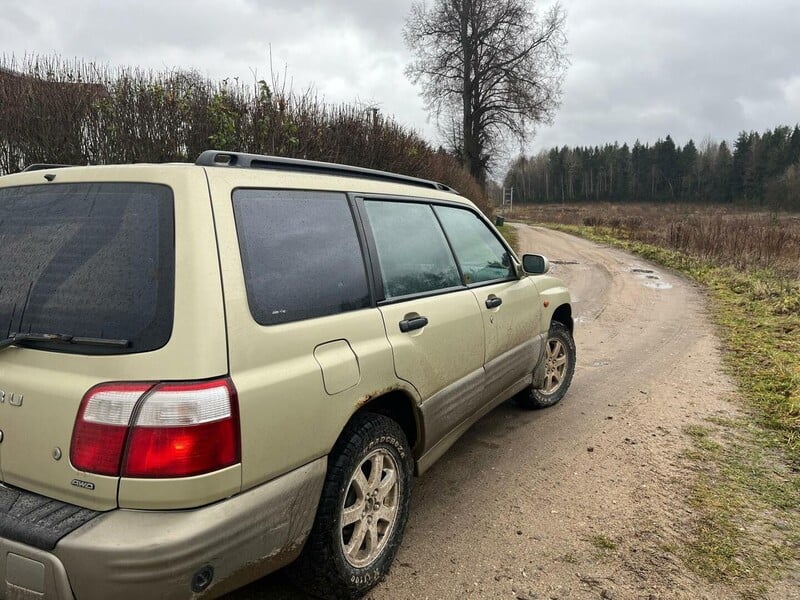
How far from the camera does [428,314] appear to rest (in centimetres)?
272

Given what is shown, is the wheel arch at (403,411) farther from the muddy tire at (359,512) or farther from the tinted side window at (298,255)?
the tinted side window at (298,255)

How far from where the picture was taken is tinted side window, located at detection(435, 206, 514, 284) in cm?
334

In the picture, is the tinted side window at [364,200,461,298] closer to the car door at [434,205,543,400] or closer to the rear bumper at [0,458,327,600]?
the car door at [434,205,543,400]

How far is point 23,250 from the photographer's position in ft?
6.31

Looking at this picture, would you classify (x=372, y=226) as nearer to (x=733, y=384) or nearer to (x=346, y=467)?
(x=346, y=467)

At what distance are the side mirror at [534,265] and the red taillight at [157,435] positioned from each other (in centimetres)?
298

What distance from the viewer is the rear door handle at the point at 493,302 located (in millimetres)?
3324

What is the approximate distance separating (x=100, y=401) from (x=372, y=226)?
144 centimetres

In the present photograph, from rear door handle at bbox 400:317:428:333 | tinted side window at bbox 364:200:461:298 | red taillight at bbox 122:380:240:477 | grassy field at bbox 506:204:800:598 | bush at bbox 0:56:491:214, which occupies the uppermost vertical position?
bush at bbox 0:56:491:214

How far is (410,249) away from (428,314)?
0.38 m

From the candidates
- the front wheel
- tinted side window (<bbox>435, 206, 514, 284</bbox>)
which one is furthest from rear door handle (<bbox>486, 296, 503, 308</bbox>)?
the front wheel

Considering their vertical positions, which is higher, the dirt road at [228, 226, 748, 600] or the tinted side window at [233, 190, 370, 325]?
the tinted side window at [233, 190, 370, 325]

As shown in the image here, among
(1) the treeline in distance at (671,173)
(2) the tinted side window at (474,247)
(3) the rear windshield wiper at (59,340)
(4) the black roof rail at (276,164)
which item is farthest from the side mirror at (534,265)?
(1) the treeline in distance at (671,173)

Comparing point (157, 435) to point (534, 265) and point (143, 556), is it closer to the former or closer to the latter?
point (143, 556)
